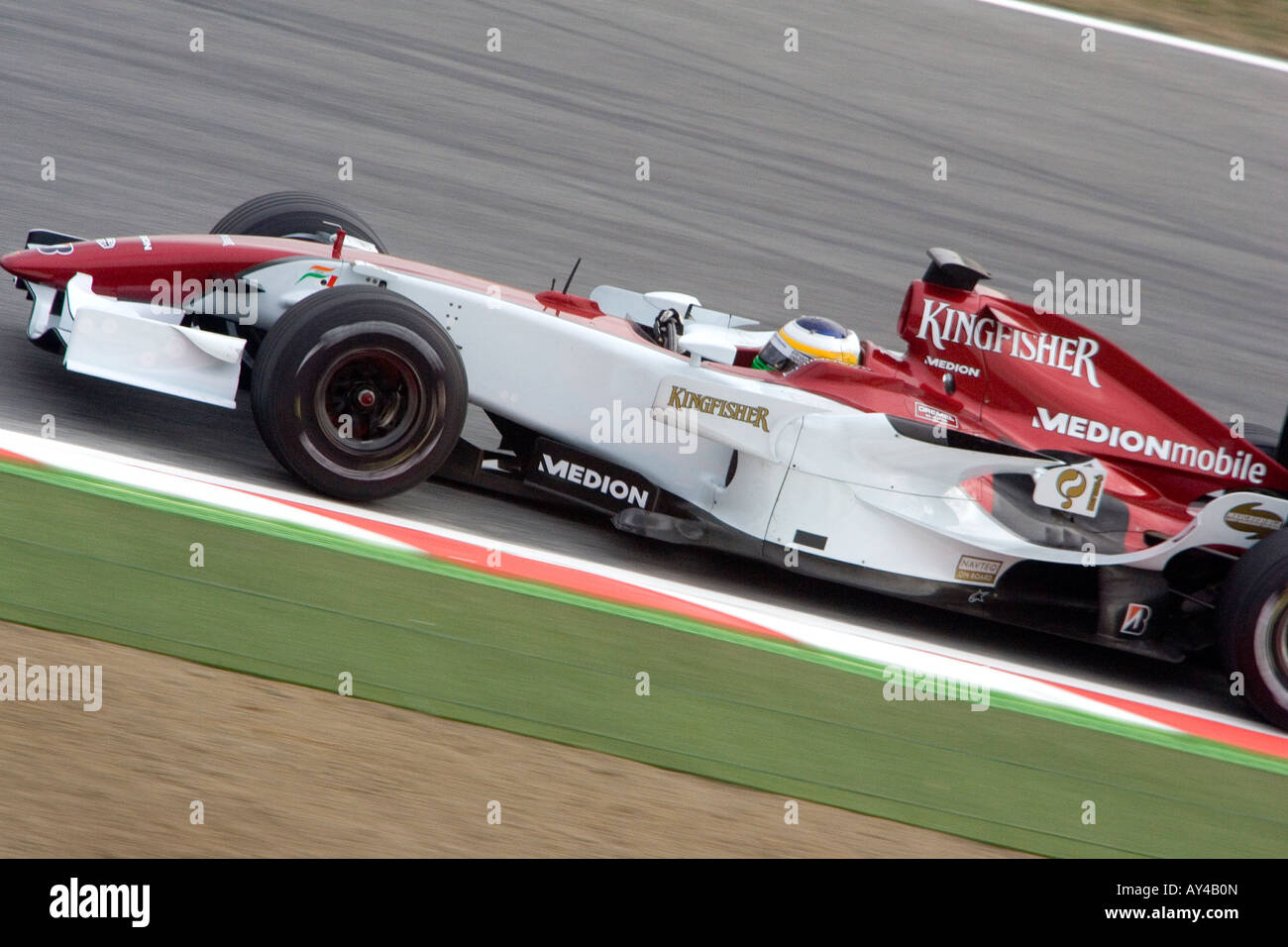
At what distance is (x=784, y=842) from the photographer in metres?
3.53

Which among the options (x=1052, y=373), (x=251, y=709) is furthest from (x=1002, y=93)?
(x=251, y=709)

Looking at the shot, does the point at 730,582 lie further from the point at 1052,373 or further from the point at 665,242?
the point at 665,242

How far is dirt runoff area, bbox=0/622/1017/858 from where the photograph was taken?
313 centimetres

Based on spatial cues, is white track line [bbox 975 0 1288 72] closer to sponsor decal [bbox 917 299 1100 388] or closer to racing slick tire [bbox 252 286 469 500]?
sponsor decal [bbox 917 299 1100 388]

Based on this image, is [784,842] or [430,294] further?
[430,294]

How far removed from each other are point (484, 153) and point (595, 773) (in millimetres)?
4950

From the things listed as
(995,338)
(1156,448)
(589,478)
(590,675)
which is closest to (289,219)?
(589,478)

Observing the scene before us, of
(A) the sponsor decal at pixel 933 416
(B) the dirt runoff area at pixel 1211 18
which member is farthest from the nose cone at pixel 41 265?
(B) the dirt runoff area at pixel 1211 18

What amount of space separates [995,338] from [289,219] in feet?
9.01

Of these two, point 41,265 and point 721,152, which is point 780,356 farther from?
point 721,152

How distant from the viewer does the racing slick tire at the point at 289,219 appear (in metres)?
5.14

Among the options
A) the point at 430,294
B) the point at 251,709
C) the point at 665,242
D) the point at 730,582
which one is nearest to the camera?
the point at 251,709

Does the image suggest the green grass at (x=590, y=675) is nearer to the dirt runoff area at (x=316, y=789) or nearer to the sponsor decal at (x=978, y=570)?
the dirt runoff area at (x=316, y=789)

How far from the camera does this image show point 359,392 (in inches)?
173
